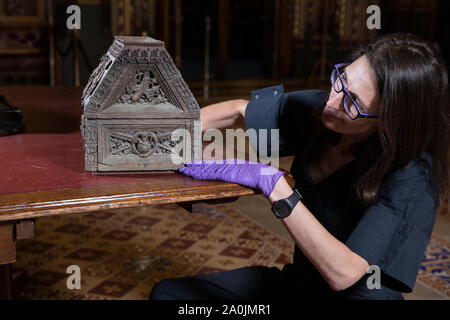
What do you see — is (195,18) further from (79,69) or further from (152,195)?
(152,195)

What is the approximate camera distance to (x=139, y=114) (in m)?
1.57

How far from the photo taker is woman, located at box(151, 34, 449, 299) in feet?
5.15

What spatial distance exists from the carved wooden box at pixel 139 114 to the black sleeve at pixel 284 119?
0.50 metres

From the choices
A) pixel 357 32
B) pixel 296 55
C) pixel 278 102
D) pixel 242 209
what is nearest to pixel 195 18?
pixel 296 55

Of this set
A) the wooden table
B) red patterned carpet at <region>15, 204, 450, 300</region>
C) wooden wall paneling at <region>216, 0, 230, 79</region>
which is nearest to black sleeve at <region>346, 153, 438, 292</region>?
the wooden table

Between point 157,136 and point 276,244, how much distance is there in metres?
2.23

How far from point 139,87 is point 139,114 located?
76mm

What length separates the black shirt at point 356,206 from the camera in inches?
62.8

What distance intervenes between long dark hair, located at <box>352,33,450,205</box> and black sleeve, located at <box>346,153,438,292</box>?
4cm

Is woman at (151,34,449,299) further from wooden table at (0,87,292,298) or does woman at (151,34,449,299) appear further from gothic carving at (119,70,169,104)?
gothic carving at (119,70,169,104)

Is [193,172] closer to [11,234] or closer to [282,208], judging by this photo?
[282,208]

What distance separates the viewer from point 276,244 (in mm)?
3678

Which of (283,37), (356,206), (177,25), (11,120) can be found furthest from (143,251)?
(283,37)

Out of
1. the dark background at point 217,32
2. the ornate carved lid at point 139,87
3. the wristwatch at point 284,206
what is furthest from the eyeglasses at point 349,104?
the dark background at point 217,32
